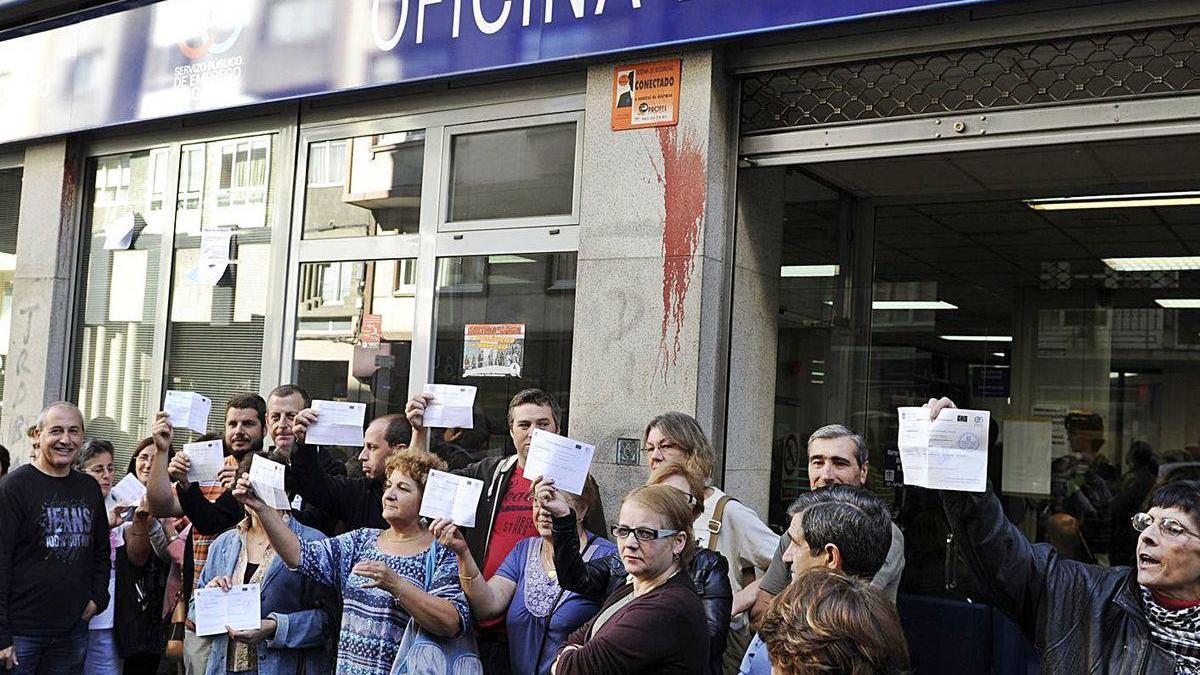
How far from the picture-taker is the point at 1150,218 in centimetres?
750

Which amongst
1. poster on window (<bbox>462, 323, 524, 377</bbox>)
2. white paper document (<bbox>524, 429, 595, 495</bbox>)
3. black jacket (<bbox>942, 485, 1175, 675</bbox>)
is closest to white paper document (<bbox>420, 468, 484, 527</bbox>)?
white paper document (<bbox>524, 429, 595, 495</bbox>)

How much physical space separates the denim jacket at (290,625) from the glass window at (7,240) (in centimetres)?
562

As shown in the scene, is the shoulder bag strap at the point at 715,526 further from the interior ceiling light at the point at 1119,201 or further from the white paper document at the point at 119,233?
the white paper document at the point at 119,233

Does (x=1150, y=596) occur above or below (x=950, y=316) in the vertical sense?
below

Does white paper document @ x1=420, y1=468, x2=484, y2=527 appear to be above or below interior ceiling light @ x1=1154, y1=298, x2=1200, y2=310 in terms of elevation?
below

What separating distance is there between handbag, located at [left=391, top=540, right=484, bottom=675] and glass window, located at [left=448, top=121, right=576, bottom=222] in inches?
116

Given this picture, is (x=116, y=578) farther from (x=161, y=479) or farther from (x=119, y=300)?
(x=119, y=300)

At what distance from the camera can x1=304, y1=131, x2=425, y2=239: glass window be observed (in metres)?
7.82

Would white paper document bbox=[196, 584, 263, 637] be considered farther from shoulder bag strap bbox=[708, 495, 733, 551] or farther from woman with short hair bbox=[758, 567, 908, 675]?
woman with short hair bbox=[758, 567, 908, 675]

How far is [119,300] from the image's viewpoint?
950cm

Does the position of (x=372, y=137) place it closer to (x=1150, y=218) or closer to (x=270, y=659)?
(x=270, y=659)

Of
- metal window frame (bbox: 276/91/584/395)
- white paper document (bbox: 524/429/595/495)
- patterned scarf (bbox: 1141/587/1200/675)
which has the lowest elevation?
patterned scarf (bbox: 1141/587/1200/675)

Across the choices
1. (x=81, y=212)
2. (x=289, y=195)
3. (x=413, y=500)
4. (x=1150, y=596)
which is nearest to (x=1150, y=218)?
(x=1150, y=596)

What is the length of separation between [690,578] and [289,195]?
5318mm
